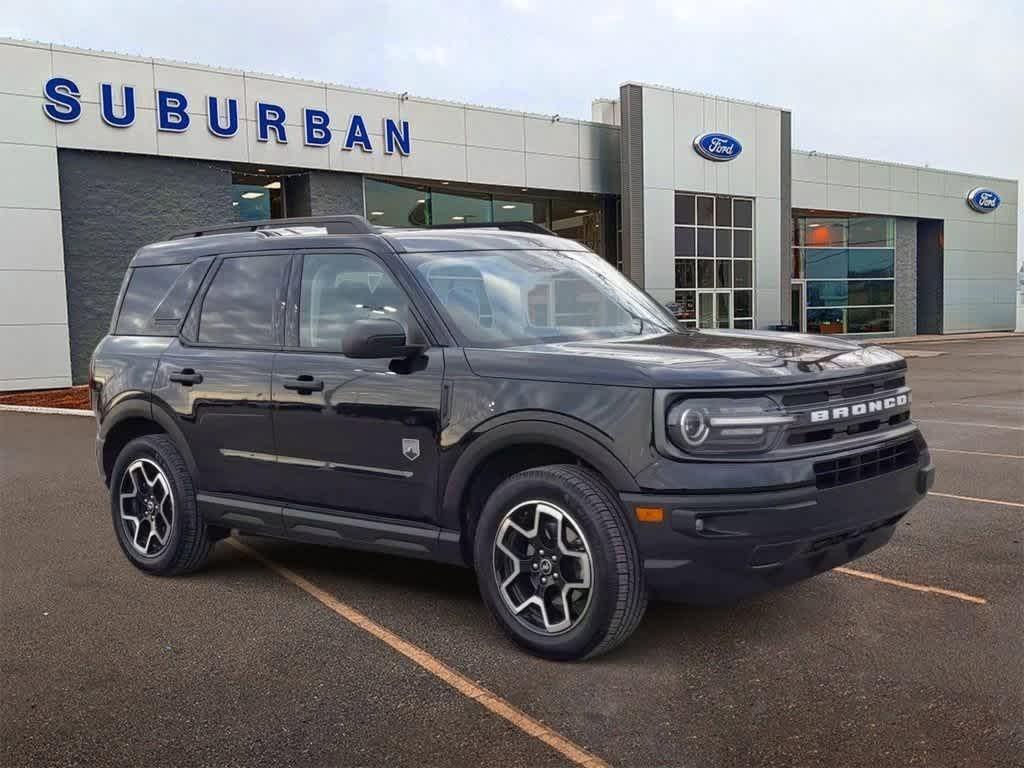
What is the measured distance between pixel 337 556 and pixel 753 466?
10.7 ft

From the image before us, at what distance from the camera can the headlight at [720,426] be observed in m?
3.88

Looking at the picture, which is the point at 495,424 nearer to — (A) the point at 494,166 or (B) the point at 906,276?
(A) the point at 494,166

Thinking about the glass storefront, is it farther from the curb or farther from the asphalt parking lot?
the asphalt parking lot

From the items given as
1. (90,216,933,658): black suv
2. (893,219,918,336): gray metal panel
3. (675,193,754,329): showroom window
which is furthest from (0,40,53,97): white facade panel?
(893,219,918,336): gray metal panel

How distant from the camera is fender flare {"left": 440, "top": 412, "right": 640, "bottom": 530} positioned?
400cm

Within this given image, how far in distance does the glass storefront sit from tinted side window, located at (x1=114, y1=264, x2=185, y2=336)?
1862 centimetres

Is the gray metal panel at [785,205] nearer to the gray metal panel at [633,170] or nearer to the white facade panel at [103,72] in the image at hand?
the gray metal panel at [633,170]

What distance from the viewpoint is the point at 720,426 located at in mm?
3883

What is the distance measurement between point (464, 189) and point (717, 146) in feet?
29.6

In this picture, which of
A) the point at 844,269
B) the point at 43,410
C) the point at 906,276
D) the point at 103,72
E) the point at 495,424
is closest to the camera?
the point at 495,424

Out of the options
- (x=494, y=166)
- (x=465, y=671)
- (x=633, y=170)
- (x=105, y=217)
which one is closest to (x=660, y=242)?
(x=633, y=170)

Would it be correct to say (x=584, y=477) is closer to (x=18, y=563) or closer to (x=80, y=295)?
(x=18, y=563)

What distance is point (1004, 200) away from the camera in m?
47.7

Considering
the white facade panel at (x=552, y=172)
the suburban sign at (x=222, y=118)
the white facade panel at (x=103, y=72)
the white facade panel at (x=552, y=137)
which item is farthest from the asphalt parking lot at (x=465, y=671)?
the white facade panel at (x=552, y=137)
